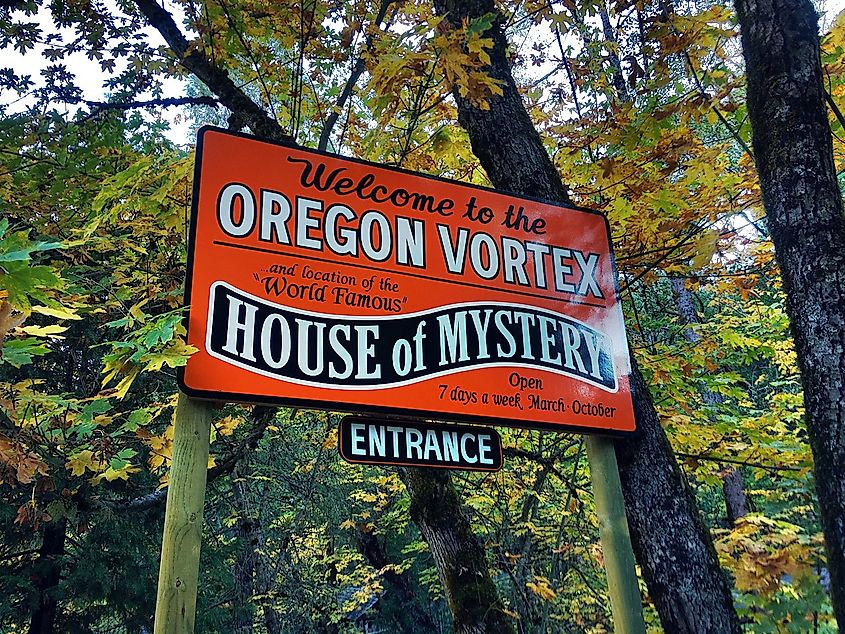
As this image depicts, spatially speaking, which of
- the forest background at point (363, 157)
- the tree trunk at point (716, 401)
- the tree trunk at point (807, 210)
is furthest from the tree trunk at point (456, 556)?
the tree trunk at point (716, 401)

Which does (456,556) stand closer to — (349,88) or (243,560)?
(349,88)

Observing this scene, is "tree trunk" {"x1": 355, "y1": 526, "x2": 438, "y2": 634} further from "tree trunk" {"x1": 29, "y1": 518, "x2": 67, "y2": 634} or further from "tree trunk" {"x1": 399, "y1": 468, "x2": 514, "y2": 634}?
"tree trunk" {"x1": 399, "y1": 468, "x2": 514, "y2": 634}

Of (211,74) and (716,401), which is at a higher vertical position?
(211,74)

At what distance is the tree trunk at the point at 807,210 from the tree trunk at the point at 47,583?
6582 millimetres

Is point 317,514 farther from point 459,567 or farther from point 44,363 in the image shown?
point 459,567

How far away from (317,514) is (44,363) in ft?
15.7

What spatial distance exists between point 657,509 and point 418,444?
1228mm

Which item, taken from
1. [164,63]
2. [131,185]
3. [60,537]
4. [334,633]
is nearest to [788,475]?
[131,185]

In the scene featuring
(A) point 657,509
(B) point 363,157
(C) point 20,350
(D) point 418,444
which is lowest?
(A) point 657,509

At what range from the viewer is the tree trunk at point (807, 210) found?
195 cm

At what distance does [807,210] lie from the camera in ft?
7.28

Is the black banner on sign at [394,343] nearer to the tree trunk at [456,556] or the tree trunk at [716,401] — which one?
the tree trunk at [456,556]

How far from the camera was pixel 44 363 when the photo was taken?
6.68m

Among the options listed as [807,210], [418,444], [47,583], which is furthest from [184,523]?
[47,583]
